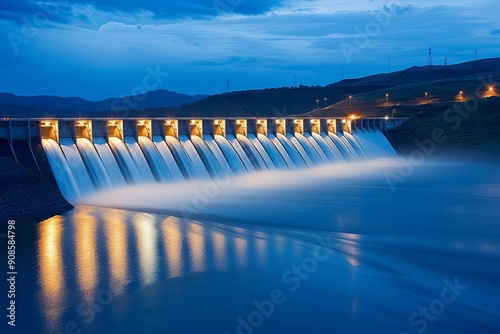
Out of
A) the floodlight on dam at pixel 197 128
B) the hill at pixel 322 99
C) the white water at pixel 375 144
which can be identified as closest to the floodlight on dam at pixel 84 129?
the floodlight on dam at pixel 197 128

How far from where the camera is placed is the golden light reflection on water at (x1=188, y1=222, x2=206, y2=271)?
12.6 m

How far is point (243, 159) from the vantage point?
28781 mm

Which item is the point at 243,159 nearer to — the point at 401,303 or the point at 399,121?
the point at 401,303

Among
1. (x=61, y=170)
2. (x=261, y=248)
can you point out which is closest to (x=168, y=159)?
(x=61, y=170)

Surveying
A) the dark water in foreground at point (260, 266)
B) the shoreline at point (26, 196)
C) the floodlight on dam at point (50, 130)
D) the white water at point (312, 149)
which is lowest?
the dark water in foreground at point (260, 266)

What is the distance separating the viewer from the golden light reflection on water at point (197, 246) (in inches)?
494

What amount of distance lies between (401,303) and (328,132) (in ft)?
95.7

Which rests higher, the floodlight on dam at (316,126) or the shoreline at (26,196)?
the floodlight on dam at (316,126)

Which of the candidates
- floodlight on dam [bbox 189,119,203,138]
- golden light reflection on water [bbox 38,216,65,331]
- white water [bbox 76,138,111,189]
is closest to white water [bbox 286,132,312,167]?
floodlight on dam [bbox 189,119,203,138]

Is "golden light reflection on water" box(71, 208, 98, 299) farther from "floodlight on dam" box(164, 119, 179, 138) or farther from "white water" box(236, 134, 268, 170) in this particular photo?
"white water" box(236, 134, 268, 170)

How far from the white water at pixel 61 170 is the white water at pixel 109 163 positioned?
170 centimetres

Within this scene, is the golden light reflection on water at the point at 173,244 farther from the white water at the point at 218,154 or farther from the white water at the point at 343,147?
the white water at the point at 343,147

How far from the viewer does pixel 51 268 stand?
12.1m

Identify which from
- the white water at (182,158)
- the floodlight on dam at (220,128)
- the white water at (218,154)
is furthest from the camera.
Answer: the floodlight on dam at (220,128)
